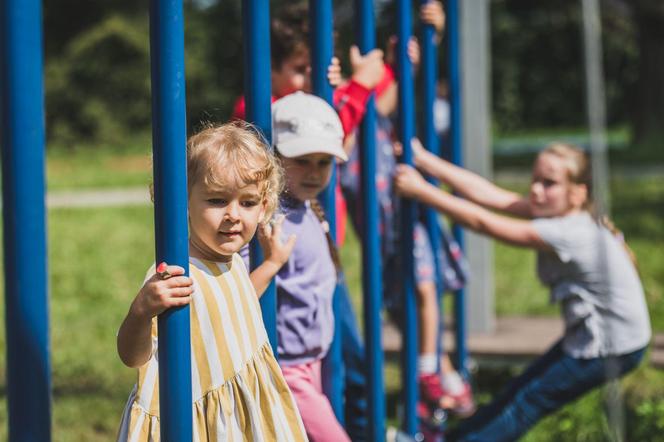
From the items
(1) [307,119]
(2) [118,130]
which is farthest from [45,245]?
(2) [118,130]

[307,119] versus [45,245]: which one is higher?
[307,119]

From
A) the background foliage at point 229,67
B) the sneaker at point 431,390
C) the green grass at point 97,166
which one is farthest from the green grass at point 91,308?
the background foliage at point 229,67

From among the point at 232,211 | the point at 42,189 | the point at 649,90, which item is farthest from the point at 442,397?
the point at 649,90

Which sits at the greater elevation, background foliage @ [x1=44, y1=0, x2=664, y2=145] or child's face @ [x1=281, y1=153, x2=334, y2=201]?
background foliage @ [x1=44, y1=0, x2=664, y2=145]

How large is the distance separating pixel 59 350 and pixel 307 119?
3434 mm

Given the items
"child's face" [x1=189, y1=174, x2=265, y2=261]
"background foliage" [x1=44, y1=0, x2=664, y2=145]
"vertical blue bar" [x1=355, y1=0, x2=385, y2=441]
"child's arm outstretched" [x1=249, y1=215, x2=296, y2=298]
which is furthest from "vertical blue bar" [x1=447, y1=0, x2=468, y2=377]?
"background foliage" [x1=44, y1=0, x2=664, y2=145]

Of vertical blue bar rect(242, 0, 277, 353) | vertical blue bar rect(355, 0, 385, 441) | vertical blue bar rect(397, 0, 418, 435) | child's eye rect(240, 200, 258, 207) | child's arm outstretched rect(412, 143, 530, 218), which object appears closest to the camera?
child's eye rect(240, 200, 258, 207)

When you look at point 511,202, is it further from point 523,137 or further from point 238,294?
point 523,137

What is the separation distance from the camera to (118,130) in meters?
22.5

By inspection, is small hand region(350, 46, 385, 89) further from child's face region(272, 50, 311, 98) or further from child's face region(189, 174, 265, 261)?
child's face region(189, 174, 265, 261)

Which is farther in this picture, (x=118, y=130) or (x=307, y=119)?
(x=118, y=130)

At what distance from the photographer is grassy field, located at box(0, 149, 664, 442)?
4.29 meters

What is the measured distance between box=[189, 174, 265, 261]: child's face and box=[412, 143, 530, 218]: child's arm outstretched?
1494 mm

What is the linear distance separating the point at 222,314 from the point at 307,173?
2.21ft
